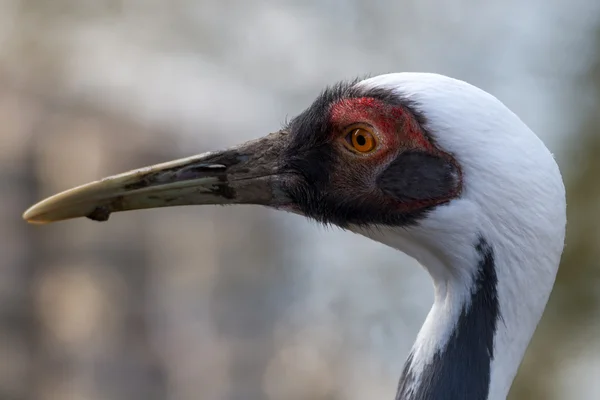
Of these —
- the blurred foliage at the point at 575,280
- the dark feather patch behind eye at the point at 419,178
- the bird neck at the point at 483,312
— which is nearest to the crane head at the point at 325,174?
the dark feather patch behind eye at the point at 419,178

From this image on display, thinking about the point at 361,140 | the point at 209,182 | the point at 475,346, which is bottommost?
the point at 475,346

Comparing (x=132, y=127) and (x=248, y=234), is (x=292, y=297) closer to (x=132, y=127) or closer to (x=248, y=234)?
(x=248, y=234)

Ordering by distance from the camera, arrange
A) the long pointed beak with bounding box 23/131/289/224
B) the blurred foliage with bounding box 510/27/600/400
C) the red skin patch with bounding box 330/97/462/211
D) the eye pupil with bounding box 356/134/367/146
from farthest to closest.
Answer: the blurred foliage with bounding box 510/27/600/400
the long pointed beak with bounding box 23/131/289/224
the eye pupil with bounding box 356/134/367/146
the red skin patch with bounding box 330/97/462/211

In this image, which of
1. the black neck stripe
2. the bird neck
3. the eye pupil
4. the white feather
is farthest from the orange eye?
the black neck stripe

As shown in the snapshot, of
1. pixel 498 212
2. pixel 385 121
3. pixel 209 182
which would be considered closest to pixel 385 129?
pixel 385 121

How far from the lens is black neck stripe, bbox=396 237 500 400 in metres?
2.01

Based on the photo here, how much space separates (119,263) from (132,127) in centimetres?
161

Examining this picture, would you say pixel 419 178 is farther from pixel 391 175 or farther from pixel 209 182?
pixel 209 182

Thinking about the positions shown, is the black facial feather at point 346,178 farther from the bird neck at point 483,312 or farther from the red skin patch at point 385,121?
the bird neck at point 483,312

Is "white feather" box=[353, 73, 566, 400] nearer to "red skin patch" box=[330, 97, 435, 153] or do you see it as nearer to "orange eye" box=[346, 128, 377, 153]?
"red skin patch" box=[330, 97, 435, 153]

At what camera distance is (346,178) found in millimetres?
2209

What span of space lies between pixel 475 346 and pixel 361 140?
0.68 m

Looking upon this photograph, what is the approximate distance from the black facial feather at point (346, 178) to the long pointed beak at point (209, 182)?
0.19 feet

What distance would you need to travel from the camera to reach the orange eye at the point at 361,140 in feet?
→ 7.13
